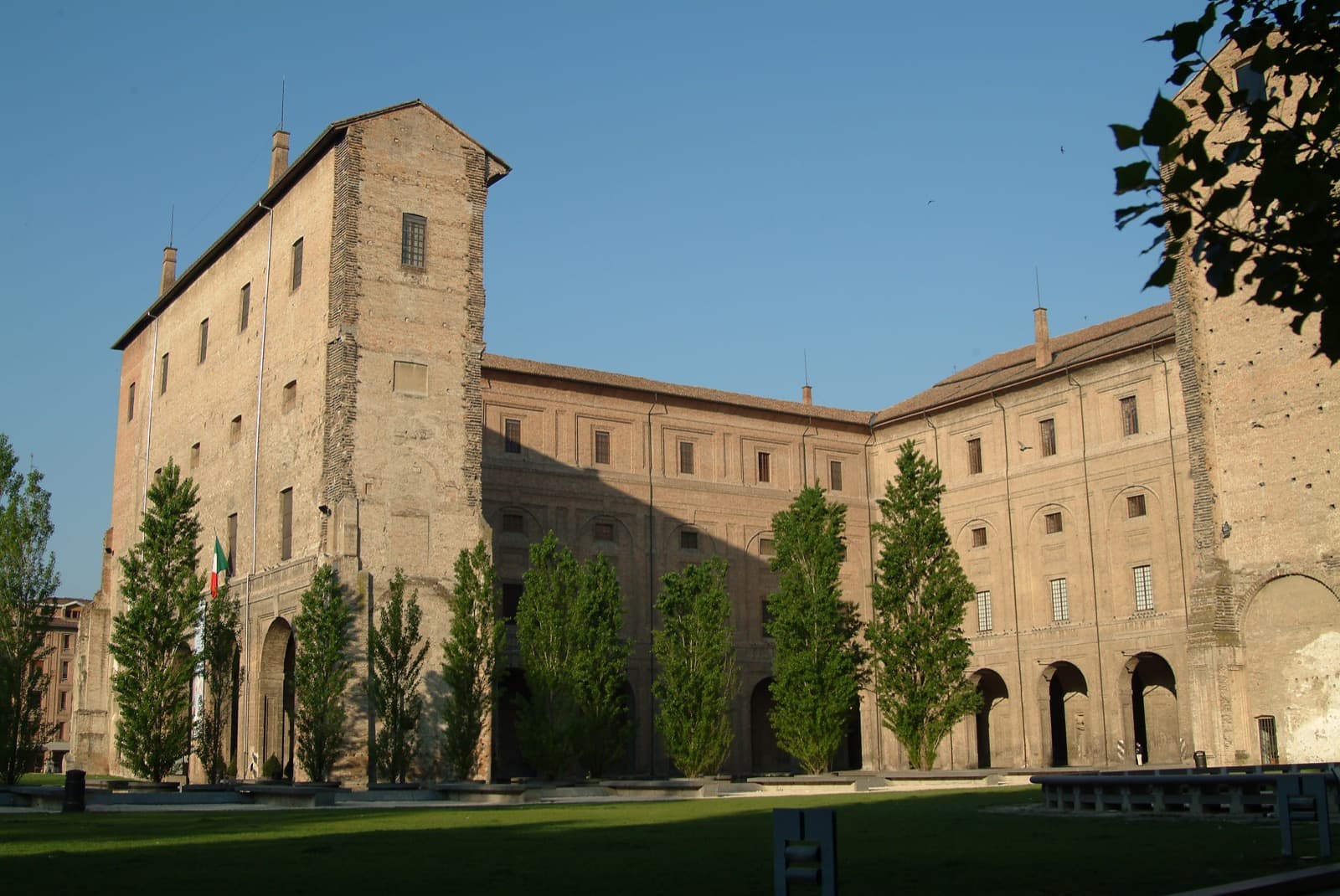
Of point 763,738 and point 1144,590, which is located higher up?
point 1144,590

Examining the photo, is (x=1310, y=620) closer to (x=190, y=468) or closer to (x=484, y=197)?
(x=484, y=197)

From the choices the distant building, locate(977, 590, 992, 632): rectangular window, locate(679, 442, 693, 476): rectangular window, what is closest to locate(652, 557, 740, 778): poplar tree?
the distant building

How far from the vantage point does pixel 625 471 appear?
42406 mm

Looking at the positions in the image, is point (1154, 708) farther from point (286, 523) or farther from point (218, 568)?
point (218, 568)

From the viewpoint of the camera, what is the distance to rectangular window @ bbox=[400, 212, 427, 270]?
30.8 m

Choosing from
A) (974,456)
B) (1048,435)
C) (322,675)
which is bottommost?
(322,675)

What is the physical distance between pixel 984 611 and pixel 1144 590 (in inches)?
238

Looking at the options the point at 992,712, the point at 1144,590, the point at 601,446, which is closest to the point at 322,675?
the point at 601,446

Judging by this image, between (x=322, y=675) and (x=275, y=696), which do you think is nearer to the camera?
(x=322, y=675)

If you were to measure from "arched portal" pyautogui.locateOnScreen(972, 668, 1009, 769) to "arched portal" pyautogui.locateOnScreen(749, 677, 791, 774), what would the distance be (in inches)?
248

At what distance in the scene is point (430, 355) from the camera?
3039 cm

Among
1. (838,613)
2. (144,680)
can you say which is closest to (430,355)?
(144,680)

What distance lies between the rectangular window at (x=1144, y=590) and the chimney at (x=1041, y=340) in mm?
7306

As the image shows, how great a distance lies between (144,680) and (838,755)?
24212 millimetres
